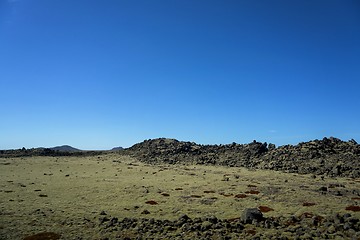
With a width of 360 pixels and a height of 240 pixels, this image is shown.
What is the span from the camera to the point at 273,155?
161ft

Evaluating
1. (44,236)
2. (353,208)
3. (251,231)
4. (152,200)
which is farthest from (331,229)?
(44,236)

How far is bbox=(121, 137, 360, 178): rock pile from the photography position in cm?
3978

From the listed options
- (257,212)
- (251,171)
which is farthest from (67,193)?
(251,171)

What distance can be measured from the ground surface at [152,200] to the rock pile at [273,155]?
558 cm

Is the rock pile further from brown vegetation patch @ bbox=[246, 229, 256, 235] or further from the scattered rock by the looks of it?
brown vegetation patch @ bbox=[246, 229, 256, 235]

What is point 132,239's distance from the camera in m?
14.7

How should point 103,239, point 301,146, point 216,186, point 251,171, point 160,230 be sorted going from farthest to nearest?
1. point 301,146
2. point 251,171
3. point 216,186
4. point 160,230
5. point 103,239

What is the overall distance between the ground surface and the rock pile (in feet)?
18.3

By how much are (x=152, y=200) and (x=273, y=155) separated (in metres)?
31.5

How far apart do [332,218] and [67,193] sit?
2221cm

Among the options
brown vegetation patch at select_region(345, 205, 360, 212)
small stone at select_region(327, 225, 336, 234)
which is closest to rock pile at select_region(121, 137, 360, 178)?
brown vegetation patch at select_region(345, 205, 360, 212)

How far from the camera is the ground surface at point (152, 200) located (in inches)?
664

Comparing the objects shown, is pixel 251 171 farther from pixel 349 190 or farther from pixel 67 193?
pixel 67 193

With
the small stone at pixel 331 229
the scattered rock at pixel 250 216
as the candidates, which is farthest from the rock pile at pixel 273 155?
the scattered rock at pixel 250 216
